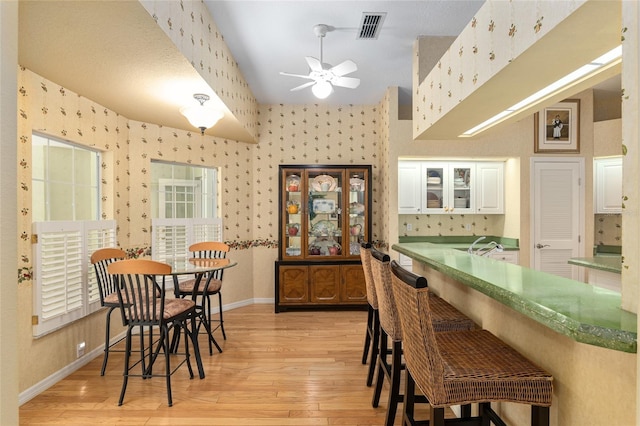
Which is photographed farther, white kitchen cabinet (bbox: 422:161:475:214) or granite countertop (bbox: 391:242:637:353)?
white kitchen cabinet (bbox: 422:161:475:214)

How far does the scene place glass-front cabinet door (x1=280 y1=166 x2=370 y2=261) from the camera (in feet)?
15.6

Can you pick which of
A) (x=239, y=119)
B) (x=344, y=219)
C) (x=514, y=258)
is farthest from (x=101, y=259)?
(x=514, y=258)

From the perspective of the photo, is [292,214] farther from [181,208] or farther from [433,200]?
[433,200]

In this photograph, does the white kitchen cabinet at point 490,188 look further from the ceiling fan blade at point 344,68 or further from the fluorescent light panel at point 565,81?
the ceiling fan blade at point 344,68

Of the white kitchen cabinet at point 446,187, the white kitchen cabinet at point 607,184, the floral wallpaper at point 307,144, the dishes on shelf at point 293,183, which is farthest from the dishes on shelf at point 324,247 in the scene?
the white kitchen cabinet at point 607,184

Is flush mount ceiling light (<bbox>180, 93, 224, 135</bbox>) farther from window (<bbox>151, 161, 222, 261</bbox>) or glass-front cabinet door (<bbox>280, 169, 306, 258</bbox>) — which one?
glass-front cabinet door (<bbox>280, 169, 306, 258</bbox>)

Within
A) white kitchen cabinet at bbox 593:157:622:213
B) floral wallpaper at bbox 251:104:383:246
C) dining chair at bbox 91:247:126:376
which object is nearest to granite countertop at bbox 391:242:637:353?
dining chair at bbox 91:247:126:376

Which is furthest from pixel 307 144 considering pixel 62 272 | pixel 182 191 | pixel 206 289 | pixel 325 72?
pixel 62 272

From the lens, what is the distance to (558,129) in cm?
442

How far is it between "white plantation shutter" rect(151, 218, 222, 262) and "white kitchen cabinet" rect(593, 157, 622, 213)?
5215 mm

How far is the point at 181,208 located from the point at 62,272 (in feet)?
5.55

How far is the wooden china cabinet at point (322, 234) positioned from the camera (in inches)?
184

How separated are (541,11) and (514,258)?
367 centimetres

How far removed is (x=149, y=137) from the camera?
3975 millimetres
